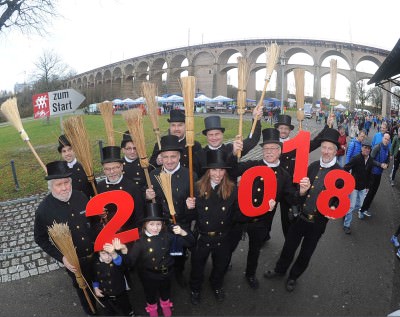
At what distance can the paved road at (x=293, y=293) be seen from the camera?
376 centimetres

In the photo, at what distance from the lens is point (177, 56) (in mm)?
58344

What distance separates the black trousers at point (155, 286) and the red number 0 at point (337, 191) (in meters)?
2.17

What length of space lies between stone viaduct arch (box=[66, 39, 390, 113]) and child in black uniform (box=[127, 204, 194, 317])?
3719cm

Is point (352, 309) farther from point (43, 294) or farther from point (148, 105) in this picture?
point (43, 294)

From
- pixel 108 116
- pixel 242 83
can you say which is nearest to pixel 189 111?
pixel 242 83

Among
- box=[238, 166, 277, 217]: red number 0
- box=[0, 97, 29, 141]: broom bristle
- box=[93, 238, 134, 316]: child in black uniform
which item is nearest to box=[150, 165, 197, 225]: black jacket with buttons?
box=[238, 166, 277, 217]: red number 0

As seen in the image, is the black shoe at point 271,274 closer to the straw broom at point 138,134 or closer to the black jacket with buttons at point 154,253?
the black jacket with buttons at point 154,253

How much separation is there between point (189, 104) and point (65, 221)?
2.07 metres

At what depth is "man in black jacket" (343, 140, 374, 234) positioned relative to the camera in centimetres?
586

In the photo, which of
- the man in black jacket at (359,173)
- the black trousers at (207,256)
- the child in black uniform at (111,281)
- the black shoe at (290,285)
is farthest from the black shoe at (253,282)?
the man in black jacket at (359,173)

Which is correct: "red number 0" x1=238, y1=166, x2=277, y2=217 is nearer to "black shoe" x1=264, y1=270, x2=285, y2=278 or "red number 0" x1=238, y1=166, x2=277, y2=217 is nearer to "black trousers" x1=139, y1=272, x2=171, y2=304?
"black trousers" x1=139, y1=272, x2=171, y2=304

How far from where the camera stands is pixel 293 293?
4.06 meters

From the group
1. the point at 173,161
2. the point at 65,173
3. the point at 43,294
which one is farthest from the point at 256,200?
the point at 43,294

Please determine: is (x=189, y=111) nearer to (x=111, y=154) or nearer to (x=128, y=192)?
(x=111, y=154)
